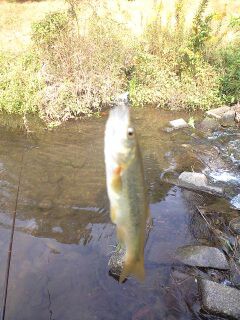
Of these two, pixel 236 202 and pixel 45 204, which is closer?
pixel 45 204

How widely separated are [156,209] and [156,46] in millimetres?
7343

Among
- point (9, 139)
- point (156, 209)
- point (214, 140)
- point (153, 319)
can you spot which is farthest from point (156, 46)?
point (153, 319)

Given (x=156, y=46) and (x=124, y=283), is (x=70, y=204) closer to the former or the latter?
(x=124, y=283)

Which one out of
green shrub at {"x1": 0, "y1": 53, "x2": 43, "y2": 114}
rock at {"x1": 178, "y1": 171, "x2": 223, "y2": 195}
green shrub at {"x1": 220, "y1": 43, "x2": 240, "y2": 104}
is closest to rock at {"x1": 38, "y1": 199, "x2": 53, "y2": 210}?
rock at {"x1": 178, "y1": 171, "x2": 223, "y2": 195}

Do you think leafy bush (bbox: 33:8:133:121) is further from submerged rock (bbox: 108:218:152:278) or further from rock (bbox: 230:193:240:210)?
submerged rock (bbox: 108:218:152:278)

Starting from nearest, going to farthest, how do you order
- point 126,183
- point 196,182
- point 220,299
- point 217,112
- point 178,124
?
1. point 126,183
2. point 220,299
3. point 196,182
4. point 178,124
5. point 217,112

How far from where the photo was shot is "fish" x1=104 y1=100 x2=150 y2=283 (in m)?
1.97

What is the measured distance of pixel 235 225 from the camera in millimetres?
6082

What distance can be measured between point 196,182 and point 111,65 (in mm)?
5316

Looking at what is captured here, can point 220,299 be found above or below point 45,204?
above

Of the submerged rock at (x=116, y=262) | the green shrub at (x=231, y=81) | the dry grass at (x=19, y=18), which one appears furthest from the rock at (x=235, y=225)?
the dry grass at (x=19, y=18)

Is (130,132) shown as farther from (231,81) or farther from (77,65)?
(231,81)

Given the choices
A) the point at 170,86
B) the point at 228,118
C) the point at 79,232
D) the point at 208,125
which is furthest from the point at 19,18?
the point at 79,232

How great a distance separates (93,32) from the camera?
11539 millimetres
